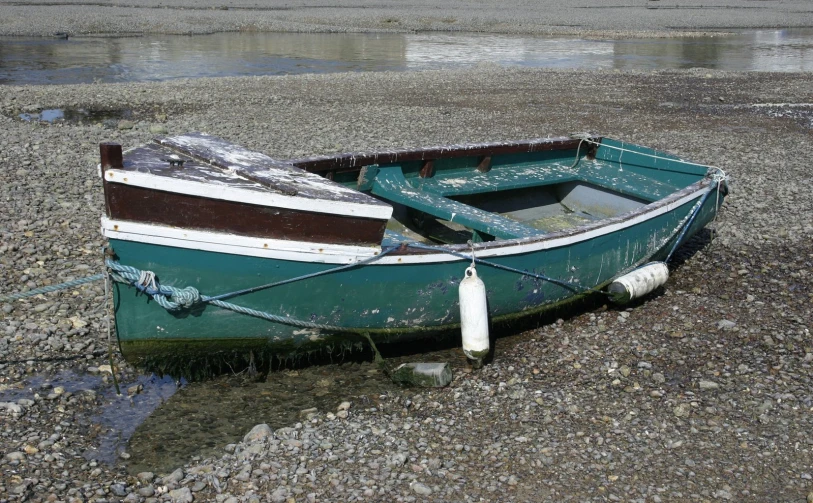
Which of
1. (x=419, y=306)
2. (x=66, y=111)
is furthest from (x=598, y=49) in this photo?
(x=419, y=306)

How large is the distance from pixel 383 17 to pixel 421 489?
4631 centimetres

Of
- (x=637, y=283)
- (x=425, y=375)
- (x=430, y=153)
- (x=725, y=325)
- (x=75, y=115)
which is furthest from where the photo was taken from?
(x=75, y=115)

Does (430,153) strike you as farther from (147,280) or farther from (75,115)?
(75,115)

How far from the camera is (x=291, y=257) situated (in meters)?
6.41

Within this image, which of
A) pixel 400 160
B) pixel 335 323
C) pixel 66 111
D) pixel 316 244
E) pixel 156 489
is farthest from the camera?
pixel 66 111

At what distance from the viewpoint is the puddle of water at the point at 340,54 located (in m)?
27.9

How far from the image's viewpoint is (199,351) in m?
6.61

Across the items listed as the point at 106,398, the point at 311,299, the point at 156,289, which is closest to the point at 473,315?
the point at 311,299

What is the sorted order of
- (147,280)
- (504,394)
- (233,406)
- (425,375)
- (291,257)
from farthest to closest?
(425,375)
(504,394)
(233,406)
(291,257)
(147,280)

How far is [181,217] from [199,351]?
1.15 m

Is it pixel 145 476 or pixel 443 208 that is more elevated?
pixel 443 208

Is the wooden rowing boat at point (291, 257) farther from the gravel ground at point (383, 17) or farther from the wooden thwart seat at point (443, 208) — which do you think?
the gravel ground at point (383, 17)

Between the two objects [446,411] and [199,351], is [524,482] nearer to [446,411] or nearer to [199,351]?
[446,411]

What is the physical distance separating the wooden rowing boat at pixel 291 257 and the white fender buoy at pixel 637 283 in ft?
0.68
